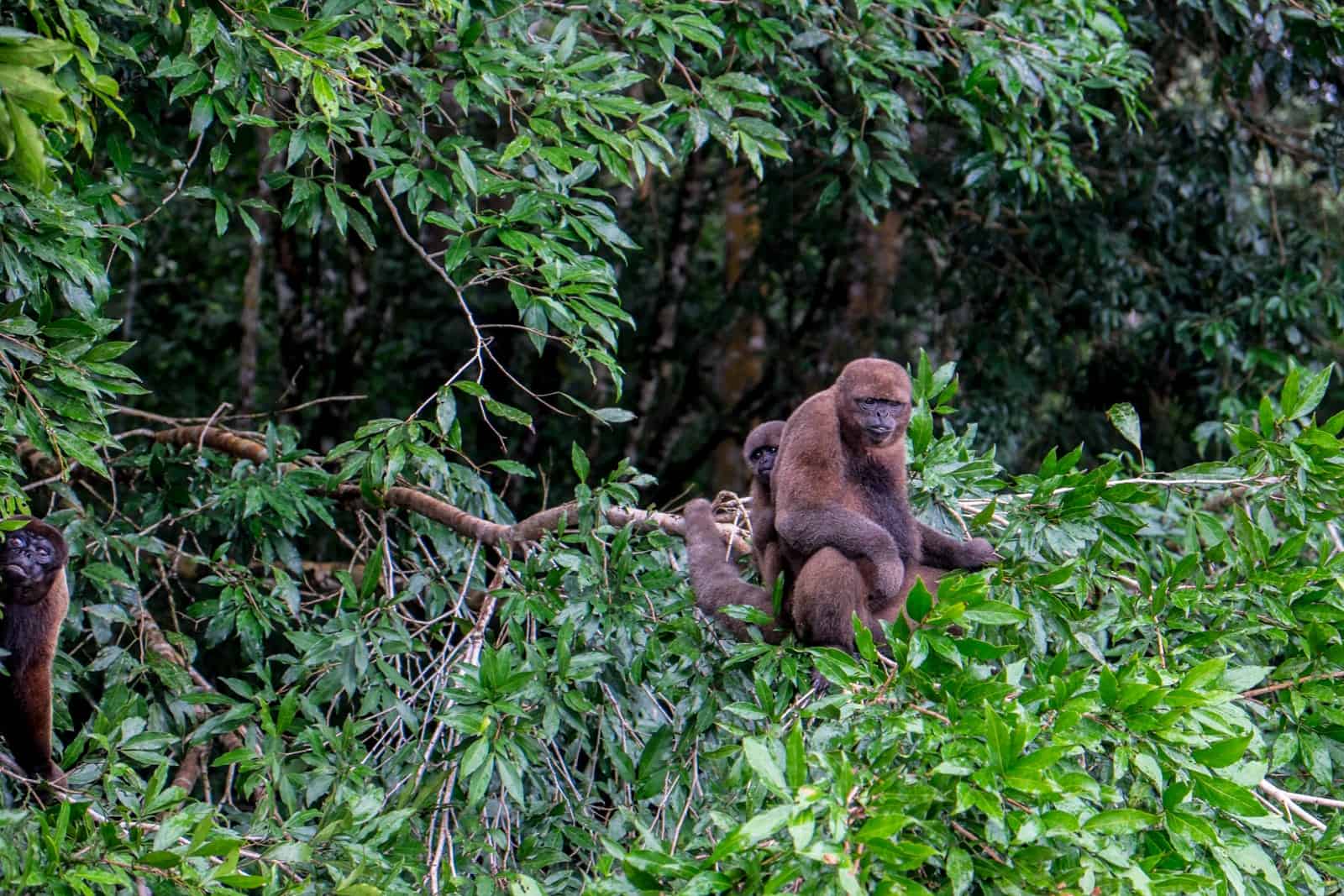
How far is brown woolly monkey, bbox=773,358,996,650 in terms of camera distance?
4707mm

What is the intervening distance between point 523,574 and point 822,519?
43.0 inches

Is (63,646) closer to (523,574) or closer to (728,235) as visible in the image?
(523,574)

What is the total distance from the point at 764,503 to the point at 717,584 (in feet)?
2.80

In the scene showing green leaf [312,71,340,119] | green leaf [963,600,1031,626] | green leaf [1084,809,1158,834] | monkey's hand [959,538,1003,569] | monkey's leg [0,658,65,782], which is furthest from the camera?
monkey's hand [959,538,1003,569]

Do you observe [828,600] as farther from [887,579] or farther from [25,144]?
[25,144]

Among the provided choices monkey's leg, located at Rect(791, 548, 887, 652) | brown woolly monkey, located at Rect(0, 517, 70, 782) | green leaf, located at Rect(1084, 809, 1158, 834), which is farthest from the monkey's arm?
brown woolly monkey, located at Rect(0, 517, 70, 782)

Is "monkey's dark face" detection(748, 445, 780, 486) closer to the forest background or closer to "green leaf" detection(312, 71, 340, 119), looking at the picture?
the forest background

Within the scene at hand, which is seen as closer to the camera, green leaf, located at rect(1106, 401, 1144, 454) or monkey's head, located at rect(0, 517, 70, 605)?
green leaf, located at rect(1106, 401, 1144, 454)

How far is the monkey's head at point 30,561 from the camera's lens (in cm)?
518

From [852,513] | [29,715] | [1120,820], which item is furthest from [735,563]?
[29,715]

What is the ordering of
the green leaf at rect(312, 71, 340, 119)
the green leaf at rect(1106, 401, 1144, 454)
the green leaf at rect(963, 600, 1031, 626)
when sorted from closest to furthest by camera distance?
1. the green leaf at rect(963, 600, 1031, 626)
2. the green leaf at rect(312, 71, 340, 119)
3. the green leaf at rect(1106, 401, 1144, 454)

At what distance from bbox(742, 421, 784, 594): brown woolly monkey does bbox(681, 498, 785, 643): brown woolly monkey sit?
132 millimetres

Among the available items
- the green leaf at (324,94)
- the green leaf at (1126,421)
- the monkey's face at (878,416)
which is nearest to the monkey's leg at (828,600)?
the monkey's face at (878,416)

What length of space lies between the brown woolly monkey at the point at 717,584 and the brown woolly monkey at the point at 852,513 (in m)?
0.14
